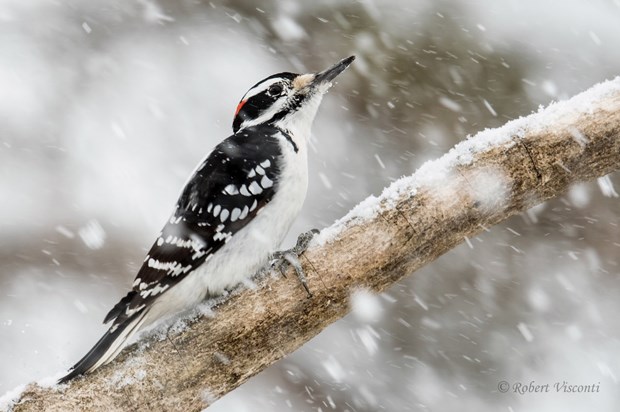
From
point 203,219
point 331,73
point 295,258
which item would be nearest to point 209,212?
point 203,219

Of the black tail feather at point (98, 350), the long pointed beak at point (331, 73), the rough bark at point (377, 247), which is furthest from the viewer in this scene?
the long pointed beak at point (331, 73)

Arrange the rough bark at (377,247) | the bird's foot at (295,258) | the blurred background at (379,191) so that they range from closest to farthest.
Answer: the rough bark at (377,247)
the bird's foot at (295,258)
the blurred background at (379,191)

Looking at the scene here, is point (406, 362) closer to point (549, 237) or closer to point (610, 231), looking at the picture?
point (549, 237)

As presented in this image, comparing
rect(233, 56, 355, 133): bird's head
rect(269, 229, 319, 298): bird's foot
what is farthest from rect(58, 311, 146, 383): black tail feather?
rect(233, 56, 355, 133): bird's head

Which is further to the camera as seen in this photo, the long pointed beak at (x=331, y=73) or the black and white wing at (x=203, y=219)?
the long pointed beak at (x=331, y=73)

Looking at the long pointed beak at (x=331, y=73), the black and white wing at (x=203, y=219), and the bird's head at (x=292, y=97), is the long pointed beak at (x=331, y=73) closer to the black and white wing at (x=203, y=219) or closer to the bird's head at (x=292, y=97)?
the bird's head at (x=292, y=97)

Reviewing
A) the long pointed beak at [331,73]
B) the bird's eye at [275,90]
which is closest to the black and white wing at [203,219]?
the bird's eye at [275,90]

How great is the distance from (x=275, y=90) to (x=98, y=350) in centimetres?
163

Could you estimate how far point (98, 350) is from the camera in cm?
315

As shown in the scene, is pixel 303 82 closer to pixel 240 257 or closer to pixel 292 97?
pixel 292 97

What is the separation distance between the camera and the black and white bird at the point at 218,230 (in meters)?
3.30

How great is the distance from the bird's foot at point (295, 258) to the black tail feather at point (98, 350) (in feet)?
2.18

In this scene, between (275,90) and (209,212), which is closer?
(209,212)

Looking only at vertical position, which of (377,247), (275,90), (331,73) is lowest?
(377,247)
